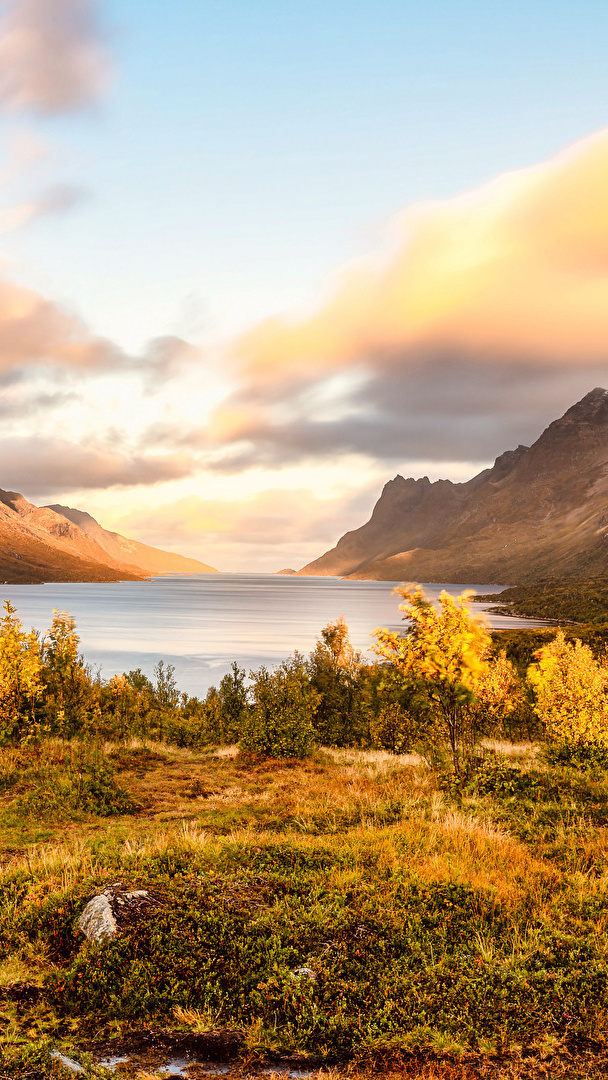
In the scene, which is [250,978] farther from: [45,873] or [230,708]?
[230,708]

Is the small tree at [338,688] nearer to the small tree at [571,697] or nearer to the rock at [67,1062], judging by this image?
the small tree at [571,697]

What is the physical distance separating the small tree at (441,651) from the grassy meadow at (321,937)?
10.4 ft

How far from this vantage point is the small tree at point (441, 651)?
15680 mm

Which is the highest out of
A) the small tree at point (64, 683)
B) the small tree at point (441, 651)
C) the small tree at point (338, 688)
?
the small tree at point (441, 651)

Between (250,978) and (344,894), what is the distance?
1.85 meters

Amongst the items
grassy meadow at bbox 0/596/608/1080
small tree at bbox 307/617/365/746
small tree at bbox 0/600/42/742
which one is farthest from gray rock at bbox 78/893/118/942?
small tree at bbox 307/617/365/746

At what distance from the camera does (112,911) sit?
7.19 m

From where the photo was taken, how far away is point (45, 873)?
8.66 meters

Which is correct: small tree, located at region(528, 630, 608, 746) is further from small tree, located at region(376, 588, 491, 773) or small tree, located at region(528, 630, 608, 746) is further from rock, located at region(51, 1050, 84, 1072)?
rock, located at region(51, 1050, 84, 1072)

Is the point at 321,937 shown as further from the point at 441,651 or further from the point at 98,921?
the point at 441,651

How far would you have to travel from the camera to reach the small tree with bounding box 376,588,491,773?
51.4ft

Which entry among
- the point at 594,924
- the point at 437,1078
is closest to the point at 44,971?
the point at 437,1078

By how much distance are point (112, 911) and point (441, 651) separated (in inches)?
425

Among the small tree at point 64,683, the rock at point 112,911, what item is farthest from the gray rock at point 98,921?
the small tree at point 64,683
